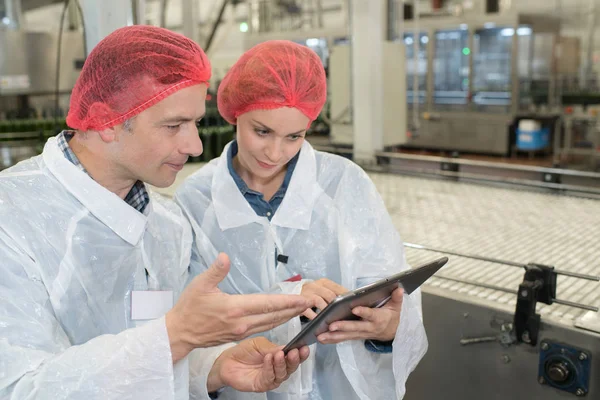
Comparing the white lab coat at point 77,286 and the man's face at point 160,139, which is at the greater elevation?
the man's face at point 160,139

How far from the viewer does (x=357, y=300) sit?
937 mm

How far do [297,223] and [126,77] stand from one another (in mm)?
495

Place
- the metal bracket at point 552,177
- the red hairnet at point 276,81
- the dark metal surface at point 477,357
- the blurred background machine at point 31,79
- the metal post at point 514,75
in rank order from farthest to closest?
the metal post at point 514,75, the blurred background machine at point 31,79, the metal bracket at point 552,177, the dark metal surface at point 477,357, the red hairnet at point 276,81

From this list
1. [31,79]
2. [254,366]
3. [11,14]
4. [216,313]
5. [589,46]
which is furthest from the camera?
[589,46]

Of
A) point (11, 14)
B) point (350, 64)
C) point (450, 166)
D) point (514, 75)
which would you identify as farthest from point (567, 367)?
point (514, 75)

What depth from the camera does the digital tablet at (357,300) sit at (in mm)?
887

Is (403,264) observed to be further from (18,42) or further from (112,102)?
(18,42)

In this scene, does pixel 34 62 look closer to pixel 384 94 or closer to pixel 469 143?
pixel 384 94

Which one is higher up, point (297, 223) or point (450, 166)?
point (297, 223)

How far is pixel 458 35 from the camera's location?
23.1 ft

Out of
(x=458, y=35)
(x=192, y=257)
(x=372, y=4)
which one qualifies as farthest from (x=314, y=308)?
(x=458, y=35)

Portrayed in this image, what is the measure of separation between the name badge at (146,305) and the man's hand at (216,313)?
18cm

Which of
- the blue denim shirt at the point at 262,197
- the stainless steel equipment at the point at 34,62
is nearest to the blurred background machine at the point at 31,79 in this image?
the stainless steel equipment at the point at 34,62

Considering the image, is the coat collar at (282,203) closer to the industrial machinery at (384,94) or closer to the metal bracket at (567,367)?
the metal bracket at (567,367)
